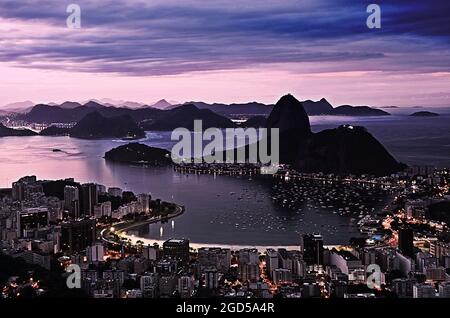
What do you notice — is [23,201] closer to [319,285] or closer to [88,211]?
[88,211]

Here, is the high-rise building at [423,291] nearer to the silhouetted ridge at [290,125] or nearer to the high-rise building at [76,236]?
the high-rise building at [76,236]

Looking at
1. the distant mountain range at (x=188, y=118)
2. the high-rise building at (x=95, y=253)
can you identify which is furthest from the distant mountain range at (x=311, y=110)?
the high-rise building at (x=95, y=253)

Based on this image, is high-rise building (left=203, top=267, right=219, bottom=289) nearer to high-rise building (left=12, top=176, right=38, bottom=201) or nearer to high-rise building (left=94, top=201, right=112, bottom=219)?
high-rise building (left=94, top=201, right=112, bottom=219)

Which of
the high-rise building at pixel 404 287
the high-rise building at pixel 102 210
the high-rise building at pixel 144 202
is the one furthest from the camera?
the high-rise building at pixel 144 202

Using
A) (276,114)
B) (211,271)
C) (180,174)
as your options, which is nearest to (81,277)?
(211,271)

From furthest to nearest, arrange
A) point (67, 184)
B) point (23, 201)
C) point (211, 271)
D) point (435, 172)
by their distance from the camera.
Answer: point (435, 172) < point (67, 184) < point (23, 201) < point (211, 271)

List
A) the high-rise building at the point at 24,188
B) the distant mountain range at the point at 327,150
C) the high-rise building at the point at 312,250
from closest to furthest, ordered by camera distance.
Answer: the high-rise building at the point at 312,250
the high-rise building at the point at 24,188
the distant mountain range at the point at 327,150

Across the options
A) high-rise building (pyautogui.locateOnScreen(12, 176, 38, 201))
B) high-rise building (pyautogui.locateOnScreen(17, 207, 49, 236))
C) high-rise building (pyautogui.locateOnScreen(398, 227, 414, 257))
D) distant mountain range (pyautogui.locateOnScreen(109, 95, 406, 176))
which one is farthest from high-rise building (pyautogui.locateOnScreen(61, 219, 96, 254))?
distant mountain range (pyautogui.locateOnScreen(109, 95, 406, 176))
